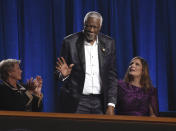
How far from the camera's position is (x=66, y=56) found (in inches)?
102

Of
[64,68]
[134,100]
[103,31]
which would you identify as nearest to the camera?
[64,68]

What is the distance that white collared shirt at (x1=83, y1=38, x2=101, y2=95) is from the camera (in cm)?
255

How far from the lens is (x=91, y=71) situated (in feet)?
8.41

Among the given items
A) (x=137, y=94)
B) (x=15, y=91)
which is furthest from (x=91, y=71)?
(x=137, y=94)

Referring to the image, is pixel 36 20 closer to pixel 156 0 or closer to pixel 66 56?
pixel 156 0

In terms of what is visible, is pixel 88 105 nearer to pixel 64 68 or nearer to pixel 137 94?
pixel 64 68

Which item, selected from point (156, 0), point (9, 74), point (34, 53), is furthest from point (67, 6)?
point (9, 74)

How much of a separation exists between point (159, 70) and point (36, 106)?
5.08 ft

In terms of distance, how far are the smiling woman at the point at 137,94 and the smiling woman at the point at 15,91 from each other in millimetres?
687

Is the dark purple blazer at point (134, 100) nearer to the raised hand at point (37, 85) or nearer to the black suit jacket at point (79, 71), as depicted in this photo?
the black suit jacket at point (79, 71)

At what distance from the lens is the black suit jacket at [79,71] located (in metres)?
2.53

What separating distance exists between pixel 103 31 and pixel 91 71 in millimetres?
1487

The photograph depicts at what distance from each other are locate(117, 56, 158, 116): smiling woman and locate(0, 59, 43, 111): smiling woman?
69 centimetres

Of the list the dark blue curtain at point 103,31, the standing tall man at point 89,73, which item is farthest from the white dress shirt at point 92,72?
the dark blue curtain at point 103,31
